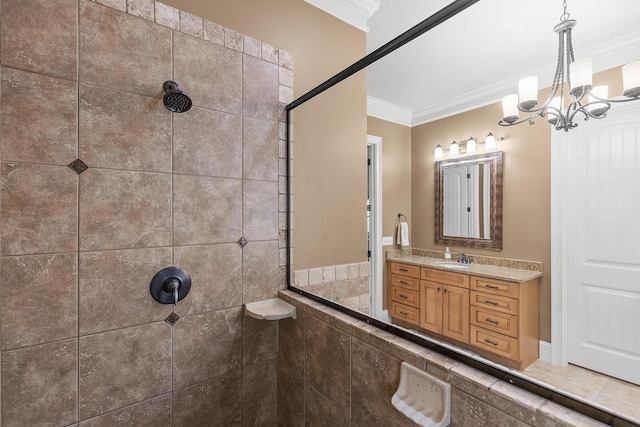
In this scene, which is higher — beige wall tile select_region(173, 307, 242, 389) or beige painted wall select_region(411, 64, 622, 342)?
beige painted wall select_region(411, 64, 622, 342)

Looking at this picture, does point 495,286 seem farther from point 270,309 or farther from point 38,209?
point 38,209

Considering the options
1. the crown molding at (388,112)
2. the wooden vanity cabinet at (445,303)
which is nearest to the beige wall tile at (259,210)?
the wooden vanity cabinet at (445,303)

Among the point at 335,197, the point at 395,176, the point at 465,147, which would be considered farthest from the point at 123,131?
the point at 465,147

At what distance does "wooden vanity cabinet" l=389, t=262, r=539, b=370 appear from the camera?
2.06 metres

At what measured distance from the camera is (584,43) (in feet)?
6.30

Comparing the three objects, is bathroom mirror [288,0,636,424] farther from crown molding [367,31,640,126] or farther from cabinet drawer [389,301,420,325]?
cabinet drawer [389,301,420,325]

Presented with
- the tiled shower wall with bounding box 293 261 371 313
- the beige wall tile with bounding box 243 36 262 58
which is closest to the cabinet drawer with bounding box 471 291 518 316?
the tiled shower wall with bounding box 293 261 371 313

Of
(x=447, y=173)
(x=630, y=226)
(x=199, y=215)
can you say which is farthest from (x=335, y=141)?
(x=630, y=226)

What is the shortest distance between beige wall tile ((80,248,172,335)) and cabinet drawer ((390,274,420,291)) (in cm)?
207

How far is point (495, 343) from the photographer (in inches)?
87.1

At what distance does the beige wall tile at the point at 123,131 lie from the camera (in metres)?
1.06

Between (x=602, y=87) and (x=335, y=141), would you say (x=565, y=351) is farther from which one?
(x=335, y=141)

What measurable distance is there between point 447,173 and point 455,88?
82 cm

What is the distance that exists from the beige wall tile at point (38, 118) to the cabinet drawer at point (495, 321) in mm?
2814
